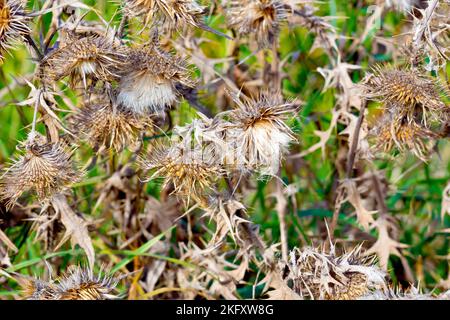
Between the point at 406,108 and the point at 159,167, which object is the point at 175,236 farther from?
the point at 406,108

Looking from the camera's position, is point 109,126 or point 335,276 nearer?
point 335,276

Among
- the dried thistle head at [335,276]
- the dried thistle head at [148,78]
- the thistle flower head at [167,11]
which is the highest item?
the thistle flower head at [167,11]

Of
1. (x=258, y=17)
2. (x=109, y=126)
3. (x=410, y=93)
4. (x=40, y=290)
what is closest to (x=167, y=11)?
(x=109, y=126)

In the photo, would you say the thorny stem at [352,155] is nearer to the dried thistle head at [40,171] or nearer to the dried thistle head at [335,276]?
the dried thistle head at [335,276]

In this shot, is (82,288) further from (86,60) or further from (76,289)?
(86,60)

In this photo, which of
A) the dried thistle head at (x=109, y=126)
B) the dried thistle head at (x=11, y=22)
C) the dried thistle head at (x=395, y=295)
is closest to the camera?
the dried thistle head at (x=395, y=295)

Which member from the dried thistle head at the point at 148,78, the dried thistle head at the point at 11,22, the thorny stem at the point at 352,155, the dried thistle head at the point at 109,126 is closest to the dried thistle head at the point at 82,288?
the dried thistle head at the point at 109,126
